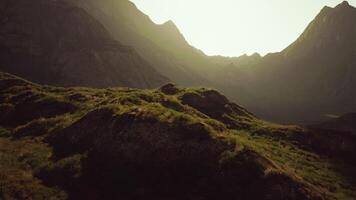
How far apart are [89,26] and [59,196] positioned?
168270 millimetres

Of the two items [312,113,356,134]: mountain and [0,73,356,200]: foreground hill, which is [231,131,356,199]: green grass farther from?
[312,113,356,134]: mountain

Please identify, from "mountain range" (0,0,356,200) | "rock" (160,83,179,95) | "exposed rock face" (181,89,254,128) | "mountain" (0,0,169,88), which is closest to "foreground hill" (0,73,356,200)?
"mountain range" (0,0,356,200)

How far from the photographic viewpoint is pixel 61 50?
531 ft

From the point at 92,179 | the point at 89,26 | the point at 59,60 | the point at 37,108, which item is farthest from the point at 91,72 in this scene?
the point at 92,179

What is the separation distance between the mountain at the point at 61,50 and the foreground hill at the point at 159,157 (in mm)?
100166

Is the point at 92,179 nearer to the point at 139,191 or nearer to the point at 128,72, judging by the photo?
the point at 139,191

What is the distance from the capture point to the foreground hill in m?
30.6

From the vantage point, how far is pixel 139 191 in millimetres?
31188

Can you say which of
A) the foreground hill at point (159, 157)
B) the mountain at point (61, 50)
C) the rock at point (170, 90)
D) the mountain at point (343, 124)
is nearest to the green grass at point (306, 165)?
the foreground hill at point (159, 157)

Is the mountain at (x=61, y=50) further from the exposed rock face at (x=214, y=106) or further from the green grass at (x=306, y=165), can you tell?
the green grass at (x=306, y=165)

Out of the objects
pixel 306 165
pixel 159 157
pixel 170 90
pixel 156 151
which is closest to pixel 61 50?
pixel 170 90

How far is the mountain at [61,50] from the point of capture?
150m

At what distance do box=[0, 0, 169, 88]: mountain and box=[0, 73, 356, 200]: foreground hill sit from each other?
100166 mm

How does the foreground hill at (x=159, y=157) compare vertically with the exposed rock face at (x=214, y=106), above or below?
below
